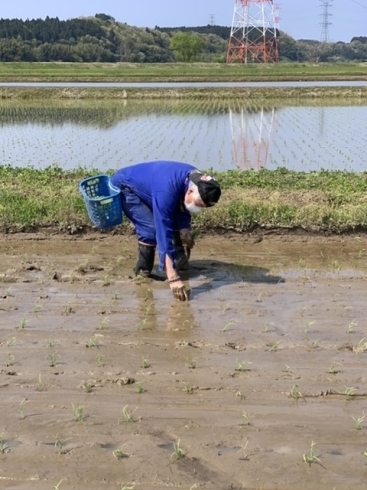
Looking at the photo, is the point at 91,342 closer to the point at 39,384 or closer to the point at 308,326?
the point at 39,384

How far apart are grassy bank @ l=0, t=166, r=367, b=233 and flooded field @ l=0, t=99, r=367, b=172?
7.58 feet

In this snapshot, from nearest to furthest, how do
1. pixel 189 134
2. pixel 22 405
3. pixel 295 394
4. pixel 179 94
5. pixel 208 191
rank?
pixel 22 405
pixel 295 394
pixel 208 191
pixel 189 134
pixel 179 94

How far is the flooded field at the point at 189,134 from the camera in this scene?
10562mm

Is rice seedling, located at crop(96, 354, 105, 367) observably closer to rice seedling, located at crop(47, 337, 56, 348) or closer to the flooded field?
rice seedling, located at crop(47, 337, 56, 348)

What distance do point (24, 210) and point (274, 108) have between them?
15.7 meters

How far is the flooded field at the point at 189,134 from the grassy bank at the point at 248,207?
2.31 meters

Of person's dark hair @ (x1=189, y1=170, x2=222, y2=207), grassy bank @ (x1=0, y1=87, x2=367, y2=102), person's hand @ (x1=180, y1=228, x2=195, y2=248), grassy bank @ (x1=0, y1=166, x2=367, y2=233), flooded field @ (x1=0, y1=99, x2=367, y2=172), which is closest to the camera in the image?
person's dark hair @ (x1=189, y1=170, x2=222, y2=207)

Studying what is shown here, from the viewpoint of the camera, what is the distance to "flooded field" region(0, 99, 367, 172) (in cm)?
1056

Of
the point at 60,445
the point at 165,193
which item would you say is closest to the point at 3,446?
the point at 60,445

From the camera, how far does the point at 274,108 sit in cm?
2072

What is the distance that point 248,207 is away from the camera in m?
6.30

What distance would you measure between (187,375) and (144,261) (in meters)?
1.85

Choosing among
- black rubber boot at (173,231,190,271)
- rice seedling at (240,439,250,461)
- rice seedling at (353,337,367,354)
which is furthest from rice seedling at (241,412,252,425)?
black rubber boot at (173,231,190,271)

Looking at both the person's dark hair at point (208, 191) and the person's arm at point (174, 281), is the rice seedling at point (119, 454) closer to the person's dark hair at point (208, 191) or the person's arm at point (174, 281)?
the person's arm at point (174, 281)
